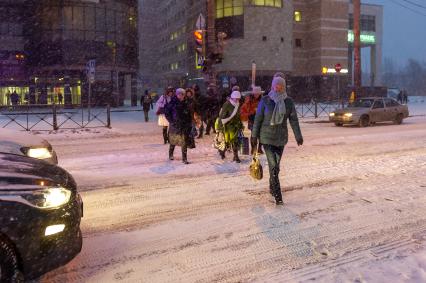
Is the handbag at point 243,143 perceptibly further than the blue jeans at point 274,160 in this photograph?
Yes

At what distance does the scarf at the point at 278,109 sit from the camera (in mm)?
6461

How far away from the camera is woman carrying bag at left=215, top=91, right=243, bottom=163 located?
1041cm

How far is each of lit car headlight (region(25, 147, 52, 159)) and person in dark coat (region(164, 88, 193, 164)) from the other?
3416 millimetres

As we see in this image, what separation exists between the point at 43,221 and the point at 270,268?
6.82ft

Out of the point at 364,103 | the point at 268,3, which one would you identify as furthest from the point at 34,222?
the point at 268,3

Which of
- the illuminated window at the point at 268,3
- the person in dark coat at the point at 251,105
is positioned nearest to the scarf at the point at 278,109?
the person in dark coat at the point at 251,105

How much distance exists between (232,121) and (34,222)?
23.8 feet

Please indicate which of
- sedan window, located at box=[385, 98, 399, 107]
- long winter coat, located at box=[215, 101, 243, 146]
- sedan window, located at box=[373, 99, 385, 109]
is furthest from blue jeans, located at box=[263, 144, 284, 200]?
sedan window, located at box=[385, 98, 399, 107]

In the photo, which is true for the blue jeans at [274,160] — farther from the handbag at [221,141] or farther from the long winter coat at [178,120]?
the handbag at [221,141]

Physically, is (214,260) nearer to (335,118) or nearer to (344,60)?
(335,118)

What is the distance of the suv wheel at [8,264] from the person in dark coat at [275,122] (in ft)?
12.6

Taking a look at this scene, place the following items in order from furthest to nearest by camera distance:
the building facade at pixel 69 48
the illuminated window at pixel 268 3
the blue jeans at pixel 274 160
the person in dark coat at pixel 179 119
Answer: the illuminated window at pixel 268 3 < the building facade at pixel 69 48 < the person in dark coat at pixel 179 119 < the blue jeans at pixel 274 160

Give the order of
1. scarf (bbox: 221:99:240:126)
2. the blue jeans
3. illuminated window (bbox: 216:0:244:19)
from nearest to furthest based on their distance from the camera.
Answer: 1. the blue jeans
2. scarf (bbox: 221:99:240:126)
3. illuminated window (bbox: 216:0:244:19)

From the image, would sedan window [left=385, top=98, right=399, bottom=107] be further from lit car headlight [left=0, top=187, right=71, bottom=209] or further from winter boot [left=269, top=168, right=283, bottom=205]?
lit car headlight [left=0, top=187, right=71, bottom=209]
